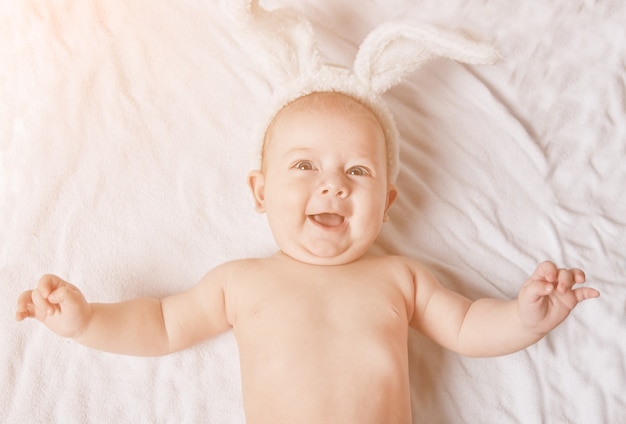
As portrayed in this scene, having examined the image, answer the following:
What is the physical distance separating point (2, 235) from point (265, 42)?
744 mm

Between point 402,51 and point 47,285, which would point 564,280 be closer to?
point 402,51

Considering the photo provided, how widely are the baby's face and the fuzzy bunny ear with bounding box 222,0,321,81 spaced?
0.14 m

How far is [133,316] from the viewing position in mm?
1369

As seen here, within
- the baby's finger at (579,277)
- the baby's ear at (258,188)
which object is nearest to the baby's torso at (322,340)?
the baby's ear at (258,188)

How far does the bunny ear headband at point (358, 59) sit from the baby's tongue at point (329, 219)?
0.77 feet

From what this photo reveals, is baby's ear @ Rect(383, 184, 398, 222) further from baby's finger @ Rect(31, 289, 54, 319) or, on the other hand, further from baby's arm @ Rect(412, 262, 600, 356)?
baby's finger @ Rect(31, 289, 54, 319)

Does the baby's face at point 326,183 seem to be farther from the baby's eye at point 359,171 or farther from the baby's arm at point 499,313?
the baby's arm at point 499,313

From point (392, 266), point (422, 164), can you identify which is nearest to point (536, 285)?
point (392, 266)

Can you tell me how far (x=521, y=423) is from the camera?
1.48 meters

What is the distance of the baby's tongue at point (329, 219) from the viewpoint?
1.41 m

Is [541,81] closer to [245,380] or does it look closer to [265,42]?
[265,42]

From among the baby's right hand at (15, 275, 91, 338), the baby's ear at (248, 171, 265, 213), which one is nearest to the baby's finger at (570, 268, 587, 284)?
the baby's ear at (248, 171, 265, 213)

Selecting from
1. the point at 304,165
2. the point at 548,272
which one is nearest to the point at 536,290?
the point at 548,272

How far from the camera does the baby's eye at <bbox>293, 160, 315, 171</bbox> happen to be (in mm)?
1414
